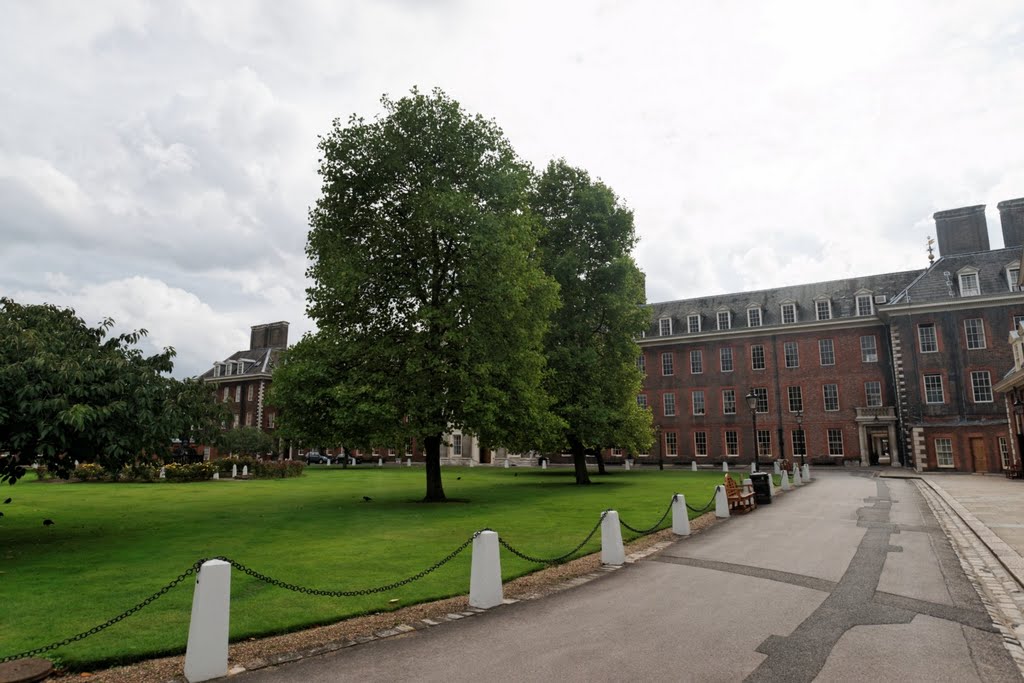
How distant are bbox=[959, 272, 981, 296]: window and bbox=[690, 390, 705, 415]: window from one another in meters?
21.3

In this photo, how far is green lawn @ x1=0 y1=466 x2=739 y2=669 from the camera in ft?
24.2

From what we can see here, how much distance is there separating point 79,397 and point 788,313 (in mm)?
52289

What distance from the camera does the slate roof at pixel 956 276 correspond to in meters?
41.8

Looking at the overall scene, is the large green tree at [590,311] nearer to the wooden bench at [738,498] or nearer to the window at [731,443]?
the wooden bench at [738,498]

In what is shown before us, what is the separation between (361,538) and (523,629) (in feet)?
24.3

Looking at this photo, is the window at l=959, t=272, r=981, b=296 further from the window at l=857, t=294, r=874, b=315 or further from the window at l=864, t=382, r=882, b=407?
the window at l=864, t=382, r=882, b=407

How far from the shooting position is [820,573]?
10156 mm

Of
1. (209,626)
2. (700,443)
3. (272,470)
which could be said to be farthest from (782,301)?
(209,626)

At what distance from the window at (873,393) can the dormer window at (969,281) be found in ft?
29.8

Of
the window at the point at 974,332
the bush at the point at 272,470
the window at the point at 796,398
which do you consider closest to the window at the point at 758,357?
the window at the point at 796,398

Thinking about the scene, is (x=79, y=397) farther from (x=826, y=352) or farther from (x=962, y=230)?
(x=962, y=230)

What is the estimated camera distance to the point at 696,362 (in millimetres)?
55031

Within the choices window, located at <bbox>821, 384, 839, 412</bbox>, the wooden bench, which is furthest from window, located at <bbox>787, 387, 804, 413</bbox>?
the wooden bench

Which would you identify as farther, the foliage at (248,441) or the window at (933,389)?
the foliage at (248,441)
